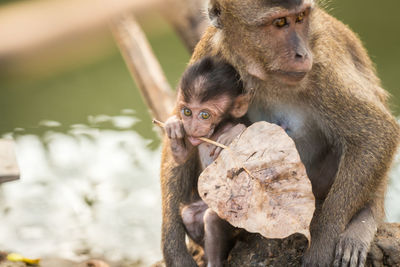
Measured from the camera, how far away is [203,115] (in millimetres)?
4242

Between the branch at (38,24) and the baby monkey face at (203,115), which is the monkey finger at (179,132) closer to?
the baby monkey face at (203,115)

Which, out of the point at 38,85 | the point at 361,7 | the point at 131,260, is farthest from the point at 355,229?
the point at 361,7

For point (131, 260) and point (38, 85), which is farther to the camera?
point (38, 85)

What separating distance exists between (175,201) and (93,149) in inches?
173

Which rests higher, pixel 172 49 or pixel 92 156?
pixel 172 49

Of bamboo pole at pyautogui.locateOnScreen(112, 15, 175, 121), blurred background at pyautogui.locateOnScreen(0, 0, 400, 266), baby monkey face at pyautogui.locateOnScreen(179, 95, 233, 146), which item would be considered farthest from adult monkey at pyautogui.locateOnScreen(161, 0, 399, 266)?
bamboo pole at pyautogui.locateOnScreen(112, 15, 175, 121)

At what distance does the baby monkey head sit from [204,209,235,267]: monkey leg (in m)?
0.56

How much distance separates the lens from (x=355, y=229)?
4.30 m

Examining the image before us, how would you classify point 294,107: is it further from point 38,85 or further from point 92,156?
point 38,85

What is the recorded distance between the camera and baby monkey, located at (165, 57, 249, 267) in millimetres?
4195


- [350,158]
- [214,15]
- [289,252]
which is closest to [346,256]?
[289,252]

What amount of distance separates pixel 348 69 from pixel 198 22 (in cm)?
316

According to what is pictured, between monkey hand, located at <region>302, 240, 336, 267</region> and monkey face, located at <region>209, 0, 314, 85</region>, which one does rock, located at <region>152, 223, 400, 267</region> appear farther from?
monkey face, located at <region>209, 0, 314, 85</region>

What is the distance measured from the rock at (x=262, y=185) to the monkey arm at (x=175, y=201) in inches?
39.3
